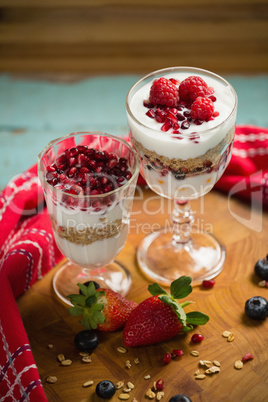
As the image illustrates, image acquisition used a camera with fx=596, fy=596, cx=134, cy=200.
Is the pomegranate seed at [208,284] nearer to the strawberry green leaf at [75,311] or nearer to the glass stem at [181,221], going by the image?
the glass stem at [181,221]

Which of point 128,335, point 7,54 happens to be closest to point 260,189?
point 128,335

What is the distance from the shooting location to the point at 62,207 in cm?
182

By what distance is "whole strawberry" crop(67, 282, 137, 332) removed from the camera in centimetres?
183

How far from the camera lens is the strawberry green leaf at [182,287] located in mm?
1817

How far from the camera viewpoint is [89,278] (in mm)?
2139

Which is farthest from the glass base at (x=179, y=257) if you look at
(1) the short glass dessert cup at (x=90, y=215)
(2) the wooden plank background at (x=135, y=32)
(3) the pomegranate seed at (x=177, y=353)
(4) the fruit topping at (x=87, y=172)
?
(2) the wooden plank background at (x=135, y=32)

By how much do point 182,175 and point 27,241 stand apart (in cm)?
62

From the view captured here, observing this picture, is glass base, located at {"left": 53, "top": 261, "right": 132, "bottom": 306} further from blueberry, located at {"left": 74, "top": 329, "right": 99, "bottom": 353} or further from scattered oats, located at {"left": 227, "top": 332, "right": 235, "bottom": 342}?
scattered oats, located at {"left": 227, "top": 332, "right": 235, "bottom": 342}

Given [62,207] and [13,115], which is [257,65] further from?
[62,207]

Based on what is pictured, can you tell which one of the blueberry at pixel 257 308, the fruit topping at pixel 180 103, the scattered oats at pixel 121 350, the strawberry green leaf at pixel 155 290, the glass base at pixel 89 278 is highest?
the fruit topping at pixel 180 103

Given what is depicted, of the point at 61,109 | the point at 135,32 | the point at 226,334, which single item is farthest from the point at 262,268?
the point at 135,32

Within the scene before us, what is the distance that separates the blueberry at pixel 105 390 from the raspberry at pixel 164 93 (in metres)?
0.87

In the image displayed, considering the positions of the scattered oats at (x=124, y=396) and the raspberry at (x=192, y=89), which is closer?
the scattered oats at (x=124, y=396)

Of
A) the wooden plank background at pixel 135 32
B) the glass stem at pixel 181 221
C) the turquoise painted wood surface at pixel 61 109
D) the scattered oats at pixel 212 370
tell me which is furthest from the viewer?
the wooden plank background at pixel 135 32
